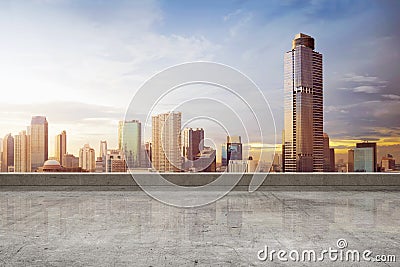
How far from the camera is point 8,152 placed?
1772cm

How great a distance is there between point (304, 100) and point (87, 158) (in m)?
9.20

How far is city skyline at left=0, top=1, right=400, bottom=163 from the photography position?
17672 mm

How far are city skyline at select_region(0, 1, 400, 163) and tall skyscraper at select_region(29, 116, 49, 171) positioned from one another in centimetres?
61

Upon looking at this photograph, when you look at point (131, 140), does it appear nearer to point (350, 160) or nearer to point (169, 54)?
point (350, 160)

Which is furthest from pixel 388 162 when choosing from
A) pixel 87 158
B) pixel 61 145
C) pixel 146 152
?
pixel 61 145

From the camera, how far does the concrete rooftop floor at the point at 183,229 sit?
4.05 metres

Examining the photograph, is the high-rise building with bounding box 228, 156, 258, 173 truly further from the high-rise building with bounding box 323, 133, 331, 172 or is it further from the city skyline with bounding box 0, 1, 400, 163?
the city skyline with bounding box 0, 1, 400, 163

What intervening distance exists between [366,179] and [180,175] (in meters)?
4.92

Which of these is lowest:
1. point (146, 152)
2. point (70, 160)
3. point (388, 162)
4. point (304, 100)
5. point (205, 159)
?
point (388, 162)

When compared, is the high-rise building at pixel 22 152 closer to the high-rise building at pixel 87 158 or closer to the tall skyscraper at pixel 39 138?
the tall skyscraper at pixel 39 138

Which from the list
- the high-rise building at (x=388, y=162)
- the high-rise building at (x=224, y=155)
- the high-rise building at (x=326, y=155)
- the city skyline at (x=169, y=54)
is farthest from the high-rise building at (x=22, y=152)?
the high-rise building at (x=388, y=162)

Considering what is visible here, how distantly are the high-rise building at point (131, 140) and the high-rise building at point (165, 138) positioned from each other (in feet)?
0.96

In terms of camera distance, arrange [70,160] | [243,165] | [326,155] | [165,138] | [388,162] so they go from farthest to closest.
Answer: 1. [326,155]
2. [388,162]
3. [70,160]
4. [243,165]
5. [165,138]

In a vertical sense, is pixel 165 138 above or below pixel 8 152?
above
